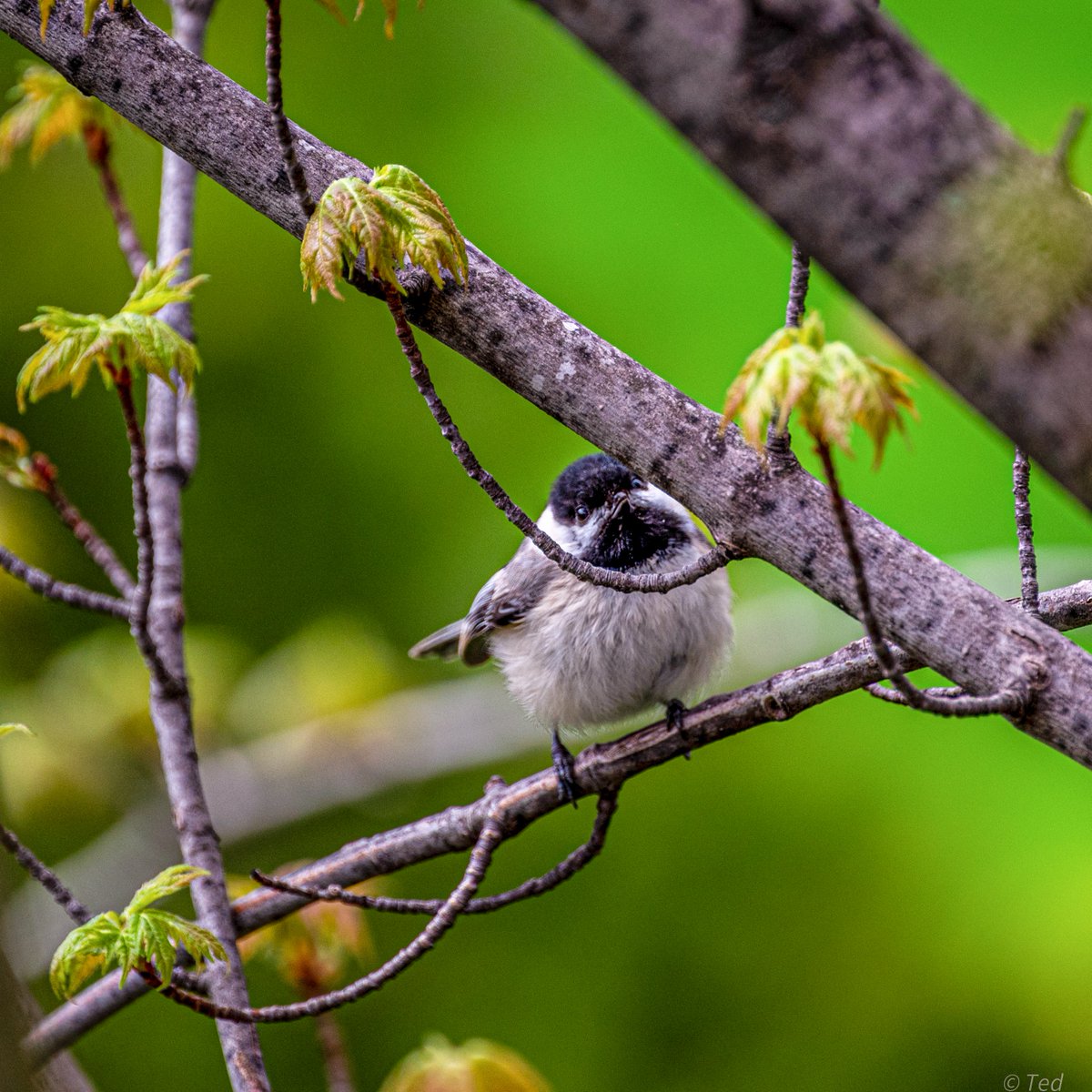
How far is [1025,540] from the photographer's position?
39.8 inches

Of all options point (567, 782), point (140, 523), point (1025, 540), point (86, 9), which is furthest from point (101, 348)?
point (1025, 540)

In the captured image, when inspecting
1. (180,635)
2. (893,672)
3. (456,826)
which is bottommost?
(456,826)

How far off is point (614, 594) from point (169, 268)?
0.94m

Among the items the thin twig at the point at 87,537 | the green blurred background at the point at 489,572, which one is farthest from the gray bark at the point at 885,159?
the green blurred background at the point at 489,572

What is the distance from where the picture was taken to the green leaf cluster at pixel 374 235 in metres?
0.85

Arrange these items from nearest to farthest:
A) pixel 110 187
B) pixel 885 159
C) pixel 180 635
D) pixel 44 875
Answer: pixel 885 159 → pixel 44 875 → pixel 180 635 → pixel 110 187

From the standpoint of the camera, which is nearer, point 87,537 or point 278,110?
point 278,110

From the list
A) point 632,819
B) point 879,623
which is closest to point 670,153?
point 632,819

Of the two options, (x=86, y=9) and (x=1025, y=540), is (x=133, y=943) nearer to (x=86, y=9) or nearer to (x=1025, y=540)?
(x=86, y=9)

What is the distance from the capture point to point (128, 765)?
236cm

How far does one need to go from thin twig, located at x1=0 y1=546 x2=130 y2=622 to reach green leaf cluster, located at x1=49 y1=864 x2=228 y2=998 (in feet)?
1.10

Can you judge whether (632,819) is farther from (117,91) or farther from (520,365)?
(117,91)

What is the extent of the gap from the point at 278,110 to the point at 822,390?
18.5 inches

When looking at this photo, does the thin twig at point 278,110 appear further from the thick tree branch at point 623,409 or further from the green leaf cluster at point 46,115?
the green leaf cluster at point 46,115
